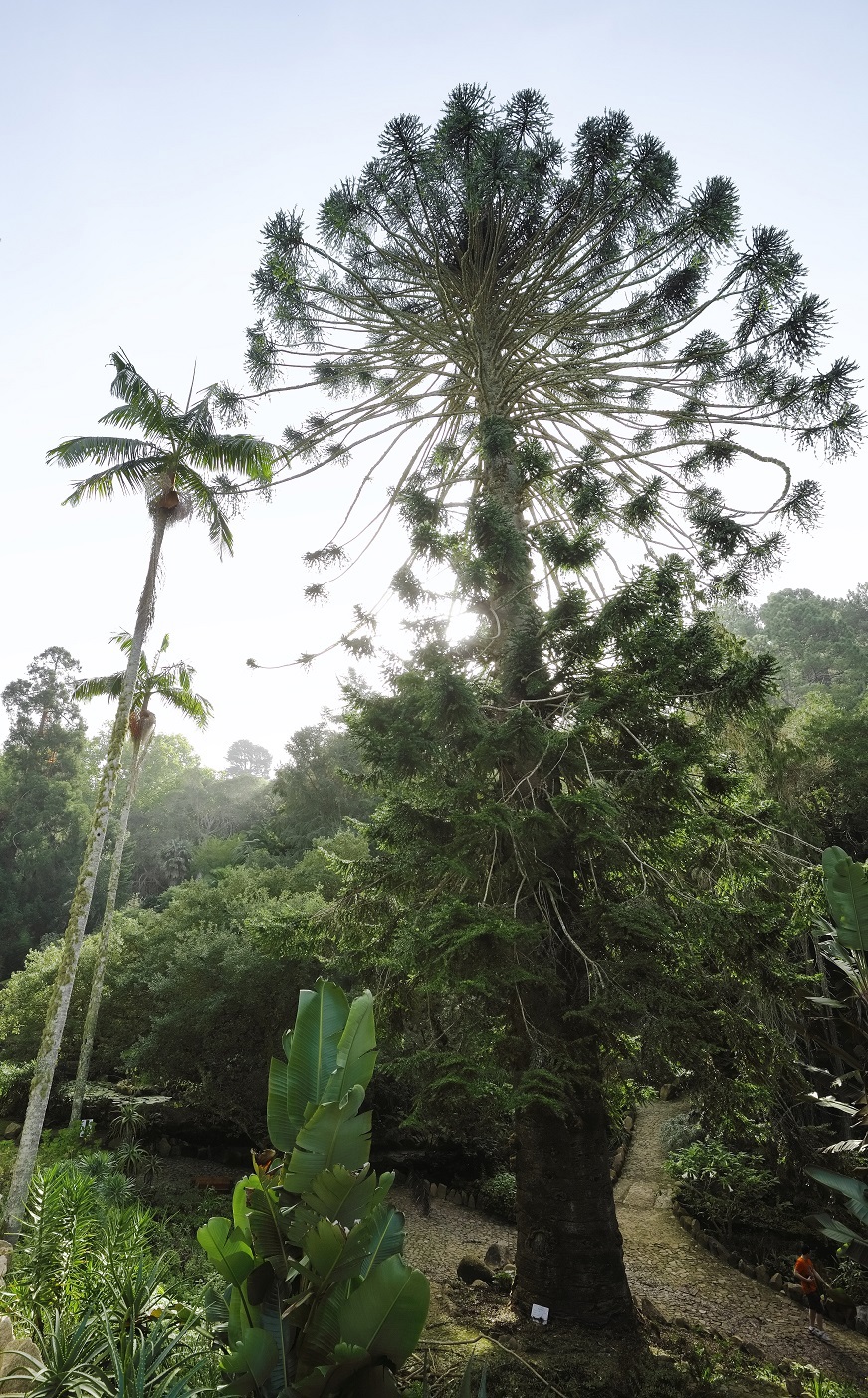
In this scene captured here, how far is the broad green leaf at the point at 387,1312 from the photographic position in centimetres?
350

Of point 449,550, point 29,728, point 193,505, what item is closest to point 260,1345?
point 449,550

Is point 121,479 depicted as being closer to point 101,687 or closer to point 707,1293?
point 101,687

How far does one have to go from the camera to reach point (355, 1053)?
430 cm

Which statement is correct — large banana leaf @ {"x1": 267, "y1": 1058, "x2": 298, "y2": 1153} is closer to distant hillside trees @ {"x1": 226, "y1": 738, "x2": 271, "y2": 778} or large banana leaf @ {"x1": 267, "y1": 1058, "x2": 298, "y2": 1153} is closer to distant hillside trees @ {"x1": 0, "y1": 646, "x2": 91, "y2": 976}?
distant hillside trees @ {"x1": 0, "y1": 646, "x2": 91, "y2": 976}

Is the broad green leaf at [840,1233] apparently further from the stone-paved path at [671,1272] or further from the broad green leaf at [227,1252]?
the broad green leaf at [227,1252]

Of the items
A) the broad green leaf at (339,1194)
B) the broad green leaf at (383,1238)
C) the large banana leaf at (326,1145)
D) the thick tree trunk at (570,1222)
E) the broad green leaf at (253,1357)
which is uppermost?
the large banana leaf at (326,1145)

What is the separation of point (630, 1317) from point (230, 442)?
1280cm

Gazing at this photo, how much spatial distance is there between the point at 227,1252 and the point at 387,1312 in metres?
0.98

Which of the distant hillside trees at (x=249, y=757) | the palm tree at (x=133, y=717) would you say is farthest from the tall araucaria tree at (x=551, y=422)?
the distant hillside trees at (x=249, y=757)

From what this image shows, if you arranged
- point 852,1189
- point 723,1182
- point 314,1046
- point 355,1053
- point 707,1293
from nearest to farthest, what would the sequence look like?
1. point 355,1053
2. point 314,1046
3. point 852,1189
4. point 707,1293
5. point 723,1182

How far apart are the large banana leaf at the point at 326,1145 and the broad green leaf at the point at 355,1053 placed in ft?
1.09

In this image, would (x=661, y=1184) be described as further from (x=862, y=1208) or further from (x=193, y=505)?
(x=193, y=505)

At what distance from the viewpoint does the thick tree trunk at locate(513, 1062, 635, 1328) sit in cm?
646

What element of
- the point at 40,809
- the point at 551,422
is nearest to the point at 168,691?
the point at 551,422
